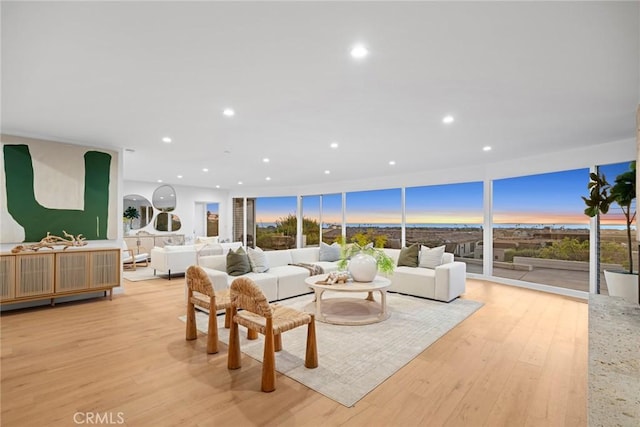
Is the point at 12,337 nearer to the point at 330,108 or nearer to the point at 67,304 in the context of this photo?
the point at 67,304

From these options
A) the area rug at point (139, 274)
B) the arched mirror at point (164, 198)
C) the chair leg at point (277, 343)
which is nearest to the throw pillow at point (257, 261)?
the chair leg at point (277, 343)

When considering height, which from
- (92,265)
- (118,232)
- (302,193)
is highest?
(302,193)

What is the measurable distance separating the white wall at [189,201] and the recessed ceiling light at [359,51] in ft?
31.5

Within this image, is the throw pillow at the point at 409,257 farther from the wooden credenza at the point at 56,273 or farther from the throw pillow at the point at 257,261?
the wooden credenza at the point at 56,273

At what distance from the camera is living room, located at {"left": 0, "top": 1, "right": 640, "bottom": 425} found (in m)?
2.09

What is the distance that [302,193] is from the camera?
11.0 metres

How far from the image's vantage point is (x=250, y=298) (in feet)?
8.55

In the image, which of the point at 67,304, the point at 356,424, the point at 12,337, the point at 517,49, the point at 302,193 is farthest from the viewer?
the point at 302,193

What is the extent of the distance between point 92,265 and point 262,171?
4.18 metres

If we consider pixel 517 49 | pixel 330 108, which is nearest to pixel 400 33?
pixel 517 49

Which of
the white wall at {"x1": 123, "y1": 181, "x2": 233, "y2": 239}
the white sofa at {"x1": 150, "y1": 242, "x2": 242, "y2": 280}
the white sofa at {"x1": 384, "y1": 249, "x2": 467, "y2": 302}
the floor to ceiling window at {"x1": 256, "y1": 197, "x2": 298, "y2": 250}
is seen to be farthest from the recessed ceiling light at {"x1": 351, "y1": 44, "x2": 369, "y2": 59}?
the white wall at {"x1": 123, "y1": 181, "x2": 233, "y2": 239}

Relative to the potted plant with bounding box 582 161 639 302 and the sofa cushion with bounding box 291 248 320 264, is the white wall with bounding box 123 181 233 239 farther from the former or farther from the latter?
the potted plant with bounding box 582 161 639 302

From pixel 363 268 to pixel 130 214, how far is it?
8.51 metres

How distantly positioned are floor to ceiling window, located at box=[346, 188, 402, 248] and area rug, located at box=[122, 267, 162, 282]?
530 centimetres
